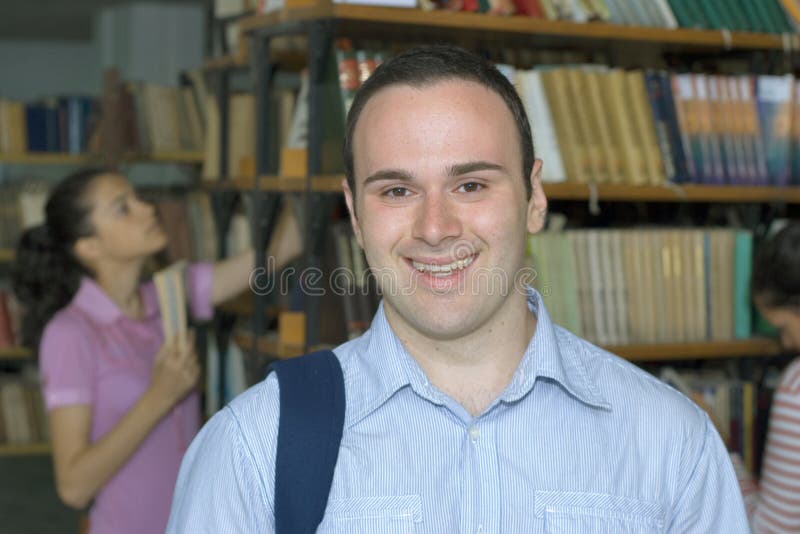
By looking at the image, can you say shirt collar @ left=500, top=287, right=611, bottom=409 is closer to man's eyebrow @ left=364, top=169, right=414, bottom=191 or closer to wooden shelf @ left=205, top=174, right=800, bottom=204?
man's eyebrow @ left=364, top=169, right=414, bottom=191

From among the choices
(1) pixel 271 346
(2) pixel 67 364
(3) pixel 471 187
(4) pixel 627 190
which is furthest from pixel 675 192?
(3) pixel 471 187

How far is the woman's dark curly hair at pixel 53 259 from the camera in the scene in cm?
281

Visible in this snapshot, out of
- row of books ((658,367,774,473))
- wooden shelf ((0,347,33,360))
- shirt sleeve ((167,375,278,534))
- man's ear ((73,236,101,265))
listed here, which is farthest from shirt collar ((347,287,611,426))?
wooden shelf ((0,347,33,360))

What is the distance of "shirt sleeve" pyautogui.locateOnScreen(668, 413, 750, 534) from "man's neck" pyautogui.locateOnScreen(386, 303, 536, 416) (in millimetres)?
240

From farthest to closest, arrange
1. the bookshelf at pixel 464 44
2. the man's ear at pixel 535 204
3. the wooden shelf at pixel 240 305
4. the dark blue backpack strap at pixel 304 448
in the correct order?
the wooden shelf at pixel 240 305, the bookshelf at pixel 464 44, the man's ear at pixel 535 204, the dark blue backpack strap at pixel 304 448

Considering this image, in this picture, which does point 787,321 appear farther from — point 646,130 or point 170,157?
point 170,157

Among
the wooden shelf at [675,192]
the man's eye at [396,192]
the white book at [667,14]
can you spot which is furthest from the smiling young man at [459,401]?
the white book at [667,14]

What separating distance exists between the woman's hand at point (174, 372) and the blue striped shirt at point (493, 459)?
128 cm

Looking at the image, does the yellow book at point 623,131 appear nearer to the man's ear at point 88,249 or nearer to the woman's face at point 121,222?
the woman's face at point 121,222

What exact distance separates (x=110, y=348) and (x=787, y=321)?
66.2 inches

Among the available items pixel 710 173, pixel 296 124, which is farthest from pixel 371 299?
pixel 710 173

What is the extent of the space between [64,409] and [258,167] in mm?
850

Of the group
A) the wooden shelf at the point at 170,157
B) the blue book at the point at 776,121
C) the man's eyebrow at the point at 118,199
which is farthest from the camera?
the wooden shelf at the point at 170,157

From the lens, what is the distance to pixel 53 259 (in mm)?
2904
